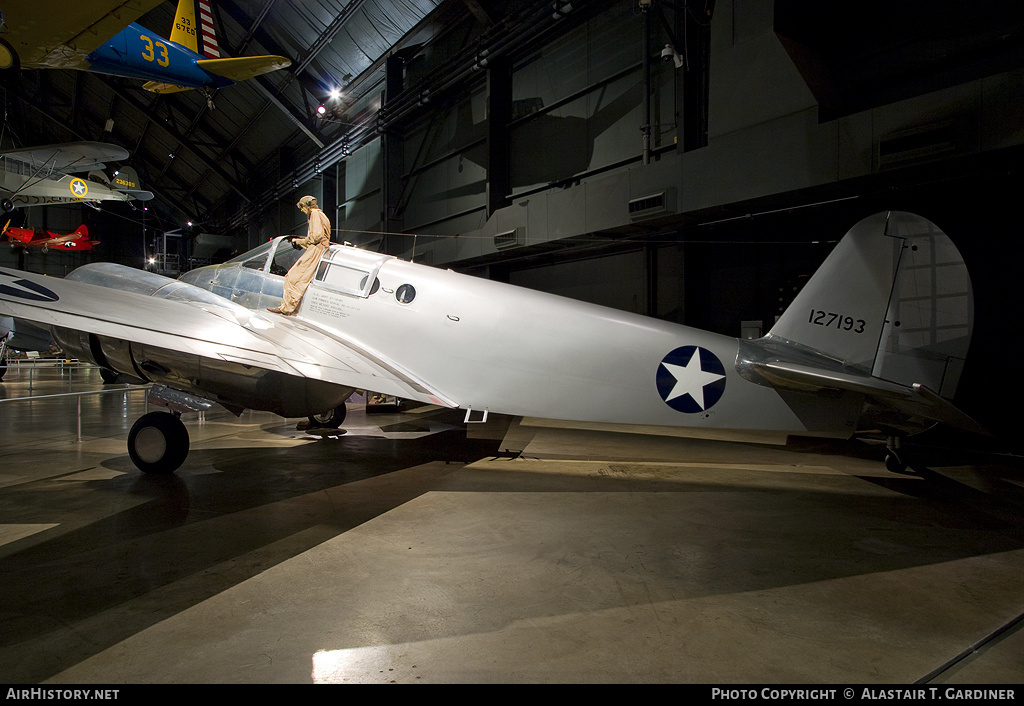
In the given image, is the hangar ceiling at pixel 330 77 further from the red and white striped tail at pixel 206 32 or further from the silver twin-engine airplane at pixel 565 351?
the silver twin-engine airplane at pixel 565 351

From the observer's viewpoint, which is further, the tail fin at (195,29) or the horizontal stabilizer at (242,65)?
the tail fin at (195,29)

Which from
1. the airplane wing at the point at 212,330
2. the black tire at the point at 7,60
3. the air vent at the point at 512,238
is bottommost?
the airplane wing at the point at 212,330

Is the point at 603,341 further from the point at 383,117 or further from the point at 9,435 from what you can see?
the point at 383,117

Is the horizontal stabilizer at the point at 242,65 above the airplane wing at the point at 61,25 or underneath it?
above

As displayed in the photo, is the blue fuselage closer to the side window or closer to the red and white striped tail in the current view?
the red and white striped tail

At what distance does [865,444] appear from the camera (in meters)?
7.44

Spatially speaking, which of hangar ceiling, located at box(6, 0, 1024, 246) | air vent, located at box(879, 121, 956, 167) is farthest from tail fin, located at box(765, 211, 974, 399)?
hangar ceiling, located at box(6, 0, 1024, 246)

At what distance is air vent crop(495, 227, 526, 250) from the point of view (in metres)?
11.1

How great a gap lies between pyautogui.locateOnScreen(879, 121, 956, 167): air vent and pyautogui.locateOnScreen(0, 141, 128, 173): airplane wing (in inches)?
714

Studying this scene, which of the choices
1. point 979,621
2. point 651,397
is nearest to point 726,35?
point 651,397

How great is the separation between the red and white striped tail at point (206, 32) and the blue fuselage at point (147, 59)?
30.1 inches

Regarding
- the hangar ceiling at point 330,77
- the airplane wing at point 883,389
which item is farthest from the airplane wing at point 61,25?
the airplane wing at point 883,389

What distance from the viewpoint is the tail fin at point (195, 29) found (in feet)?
49.2

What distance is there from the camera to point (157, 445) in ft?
Answer: 17.5
